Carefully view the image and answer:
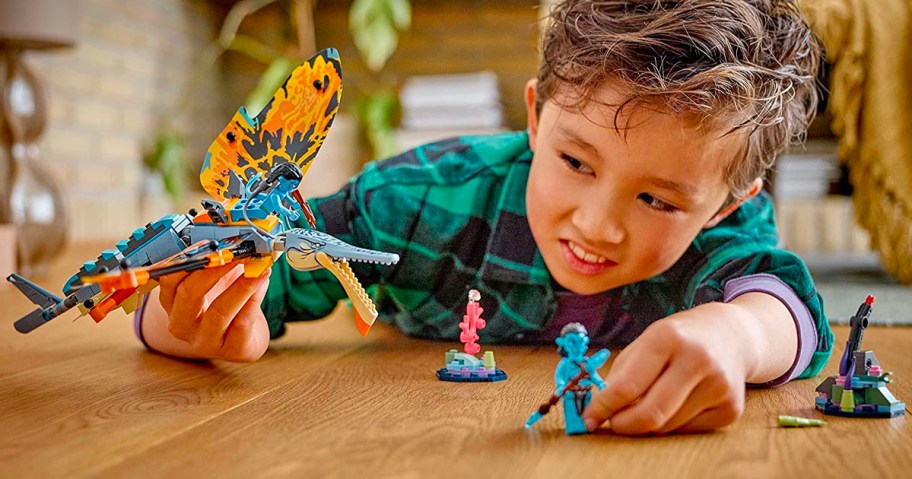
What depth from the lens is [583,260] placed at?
105 cm

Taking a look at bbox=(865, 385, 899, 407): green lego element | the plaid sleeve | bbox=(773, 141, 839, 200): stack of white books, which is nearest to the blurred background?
bbox=(773, 141, 839, 200): stack of white books

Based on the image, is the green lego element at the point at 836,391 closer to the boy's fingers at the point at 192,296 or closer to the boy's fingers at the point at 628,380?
the boy's fingers at the point at 628,380

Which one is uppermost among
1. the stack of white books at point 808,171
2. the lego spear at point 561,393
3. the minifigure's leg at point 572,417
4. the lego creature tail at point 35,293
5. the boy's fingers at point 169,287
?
the lego creature tail at point 35,293

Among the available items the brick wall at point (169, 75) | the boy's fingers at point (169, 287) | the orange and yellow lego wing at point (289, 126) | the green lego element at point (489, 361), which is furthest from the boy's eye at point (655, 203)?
the brick wall at point (169, 75)

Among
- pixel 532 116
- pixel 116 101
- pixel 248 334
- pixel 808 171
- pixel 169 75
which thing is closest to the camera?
pixel 248 334

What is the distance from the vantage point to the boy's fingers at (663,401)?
718 mm

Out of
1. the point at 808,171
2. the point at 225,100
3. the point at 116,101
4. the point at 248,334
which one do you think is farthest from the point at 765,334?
the point at 225,100

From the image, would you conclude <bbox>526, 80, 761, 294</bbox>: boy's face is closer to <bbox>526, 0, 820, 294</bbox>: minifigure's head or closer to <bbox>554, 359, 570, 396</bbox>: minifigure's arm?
<bbox>526, 0, 820, 294</bbox>: minifigure's head

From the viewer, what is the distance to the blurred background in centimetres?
208

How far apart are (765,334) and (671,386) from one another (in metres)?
0.23

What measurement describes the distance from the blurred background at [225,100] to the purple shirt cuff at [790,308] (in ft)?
3.17

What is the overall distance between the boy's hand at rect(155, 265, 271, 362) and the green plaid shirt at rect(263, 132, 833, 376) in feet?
0.72

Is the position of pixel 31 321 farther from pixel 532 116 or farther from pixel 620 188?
pixel 532 116

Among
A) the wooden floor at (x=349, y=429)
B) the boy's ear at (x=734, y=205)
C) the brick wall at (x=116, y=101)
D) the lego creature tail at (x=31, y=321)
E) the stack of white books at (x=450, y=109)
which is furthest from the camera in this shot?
the stack of white books at (x=450, y=109)
